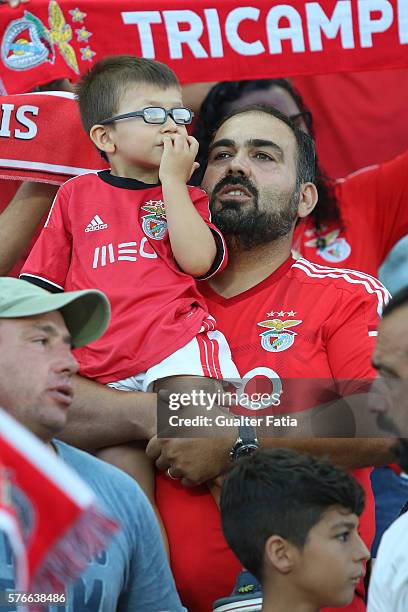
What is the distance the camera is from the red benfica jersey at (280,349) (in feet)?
11.3

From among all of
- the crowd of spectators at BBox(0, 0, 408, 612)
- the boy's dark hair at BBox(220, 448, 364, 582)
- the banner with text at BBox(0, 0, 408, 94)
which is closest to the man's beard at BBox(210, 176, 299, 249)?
the crowd of spectators at BBox(0, 0, 408, 612)

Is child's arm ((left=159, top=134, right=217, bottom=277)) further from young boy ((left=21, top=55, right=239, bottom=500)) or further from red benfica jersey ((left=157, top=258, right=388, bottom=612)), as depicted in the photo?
red benfica jersey ((left=157, top=258, right=388, bottom=612))

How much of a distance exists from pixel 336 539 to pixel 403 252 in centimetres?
246

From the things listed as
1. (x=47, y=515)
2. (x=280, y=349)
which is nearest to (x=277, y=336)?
(x=280, y=349)

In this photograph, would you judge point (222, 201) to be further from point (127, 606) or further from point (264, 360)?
point (127, 606)

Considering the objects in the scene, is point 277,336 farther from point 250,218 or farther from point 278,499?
point 278,499

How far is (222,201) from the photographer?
4062 mm

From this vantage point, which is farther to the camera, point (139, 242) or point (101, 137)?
point (101, 137)

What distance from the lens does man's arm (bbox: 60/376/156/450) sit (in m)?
3.46

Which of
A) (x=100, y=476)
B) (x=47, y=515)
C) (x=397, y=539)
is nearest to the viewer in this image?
(x=47, y=515)

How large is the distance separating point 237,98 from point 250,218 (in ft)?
4.28

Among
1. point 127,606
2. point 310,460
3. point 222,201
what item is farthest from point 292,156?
point 127,606

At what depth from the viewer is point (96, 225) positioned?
147 inches

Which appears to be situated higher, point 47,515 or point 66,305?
point 47,515
